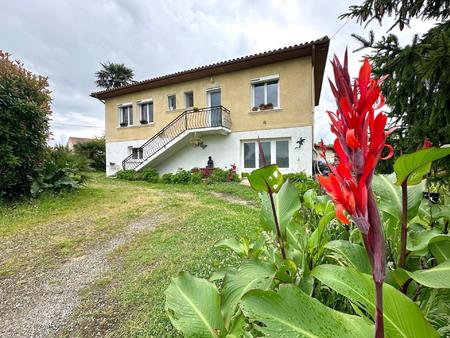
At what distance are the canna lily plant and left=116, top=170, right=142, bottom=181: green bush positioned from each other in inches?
530

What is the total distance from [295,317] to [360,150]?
1.35 feet

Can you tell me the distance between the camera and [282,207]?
111 centimetres

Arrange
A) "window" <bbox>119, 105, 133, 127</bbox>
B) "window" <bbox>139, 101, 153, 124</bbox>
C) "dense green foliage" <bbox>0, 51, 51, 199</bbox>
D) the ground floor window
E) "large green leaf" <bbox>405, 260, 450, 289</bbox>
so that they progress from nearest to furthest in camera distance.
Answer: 1. "large green leaf" <bbox>405, 260, 450, 289</bbox>
2. "dense green foliage" <bbox>0, 51, 51, 199</bbox>
3. the ground floor window
4. "window" <bbox>139, 101, 153, 124</bbox>
5. "window" <bbox>119, 105, 133, 127</bbox>

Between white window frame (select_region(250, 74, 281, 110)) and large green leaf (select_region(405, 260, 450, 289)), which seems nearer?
large green leaf (select_region(405, 260, 450, 289))

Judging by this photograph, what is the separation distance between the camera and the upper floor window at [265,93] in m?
11.5

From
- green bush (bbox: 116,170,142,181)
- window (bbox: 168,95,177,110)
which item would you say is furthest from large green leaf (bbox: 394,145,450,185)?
window (bbox: 168,95,177,110)

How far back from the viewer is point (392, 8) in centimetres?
340

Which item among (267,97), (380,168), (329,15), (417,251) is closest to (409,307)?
(417,251)

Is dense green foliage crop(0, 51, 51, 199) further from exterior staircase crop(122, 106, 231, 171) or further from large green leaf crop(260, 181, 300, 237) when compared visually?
large green leaf crop(260, 181, 300, 237)

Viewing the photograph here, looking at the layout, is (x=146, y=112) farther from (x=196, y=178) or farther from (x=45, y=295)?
(x=45, y=295)

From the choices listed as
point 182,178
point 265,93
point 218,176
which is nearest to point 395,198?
point 218,176

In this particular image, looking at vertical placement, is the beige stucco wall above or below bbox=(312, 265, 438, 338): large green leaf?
above

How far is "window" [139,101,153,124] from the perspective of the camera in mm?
14734

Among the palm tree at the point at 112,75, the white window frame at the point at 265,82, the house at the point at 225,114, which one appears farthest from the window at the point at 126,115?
the palm tree at the point at 112,75
